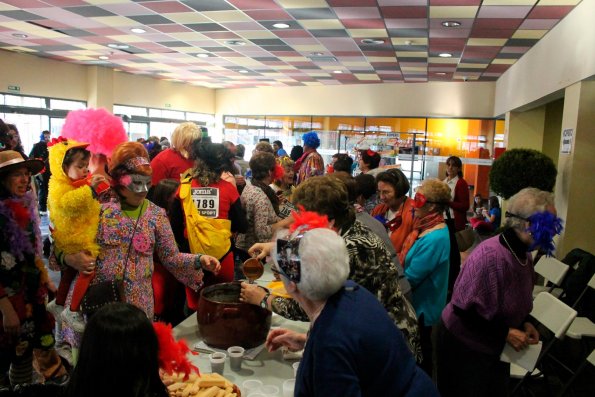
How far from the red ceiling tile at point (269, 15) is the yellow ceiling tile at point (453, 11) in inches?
64.7

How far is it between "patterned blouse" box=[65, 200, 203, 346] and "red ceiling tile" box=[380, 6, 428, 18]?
158 inches

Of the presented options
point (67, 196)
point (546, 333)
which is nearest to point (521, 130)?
point (546, 333)

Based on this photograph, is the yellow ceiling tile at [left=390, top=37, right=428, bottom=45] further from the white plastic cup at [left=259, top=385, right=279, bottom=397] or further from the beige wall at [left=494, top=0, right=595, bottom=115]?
the white plastic cup at [left=259, top=385, right=279, bottom=397]

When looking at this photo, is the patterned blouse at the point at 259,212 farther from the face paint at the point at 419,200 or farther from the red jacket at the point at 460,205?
the red jacket at the point at 460,205

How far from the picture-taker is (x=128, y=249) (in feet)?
6.70

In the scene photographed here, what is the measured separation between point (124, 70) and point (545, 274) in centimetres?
985

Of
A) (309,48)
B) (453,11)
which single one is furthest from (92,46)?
(453,11)

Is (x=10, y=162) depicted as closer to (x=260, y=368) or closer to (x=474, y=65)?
(x=260, y=368)

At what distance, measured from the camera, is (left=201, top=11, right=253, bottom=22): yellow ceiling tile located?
18.5 feet

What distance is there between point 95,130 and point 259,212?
46.0 inches

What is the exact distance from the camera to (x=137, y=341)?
1.23m

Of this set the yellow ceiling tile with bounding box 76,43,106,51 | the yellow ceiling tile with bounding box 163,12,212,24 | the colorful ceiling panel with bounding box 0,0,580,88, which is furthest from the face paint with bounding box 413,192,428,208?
the yellow ceiling tile with bounding box 76,43,106,51

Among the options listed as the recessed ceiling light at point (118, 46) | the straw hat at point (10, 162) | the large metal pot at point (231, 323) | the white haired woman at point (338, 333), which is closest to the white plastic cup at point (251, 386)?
the large metal pot at point (231, 323)

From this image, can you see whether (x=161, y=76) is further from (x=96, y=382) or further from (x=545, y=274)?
(x=96, y=382)
